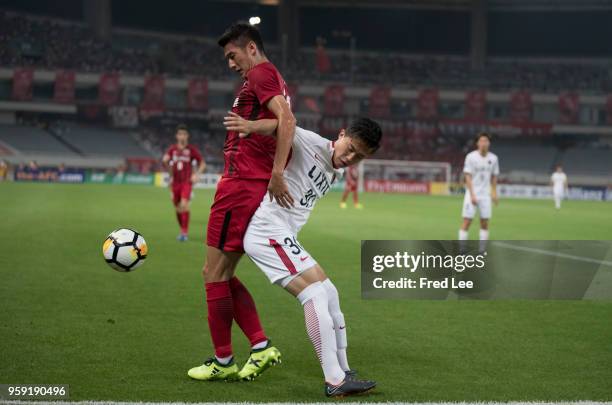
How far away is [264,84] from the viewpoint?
5.39 m

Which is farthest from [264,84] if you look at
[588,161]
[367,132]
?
[588,161]

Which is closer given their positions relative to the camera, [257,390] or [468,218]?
[257,390]

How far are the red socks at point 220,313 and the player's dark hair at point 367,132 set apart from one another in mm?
1450

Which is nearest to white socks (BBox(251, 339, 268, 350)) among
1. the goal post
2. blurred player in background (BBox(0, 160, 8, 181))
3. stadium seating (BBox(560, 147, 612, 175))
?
the goal post

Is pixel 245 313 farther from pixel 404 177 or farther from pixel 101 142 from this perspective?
pixel 101 142

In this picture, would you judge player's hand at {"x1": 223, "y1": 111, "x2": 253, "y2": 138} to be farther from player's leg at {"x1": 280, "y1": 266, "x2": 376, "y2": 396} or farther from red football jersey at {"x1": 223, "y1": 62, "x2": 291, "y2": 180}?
player's leg at {"x1": 280, "y1": 266, "x2": 376, "y2": 396}

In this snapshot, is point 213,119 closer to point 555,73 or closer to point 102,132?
point 102,132

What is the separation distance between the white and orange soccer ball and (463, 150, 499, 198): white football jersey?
9.25 meters

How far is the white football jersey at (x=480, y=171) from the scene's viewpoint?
611 inches

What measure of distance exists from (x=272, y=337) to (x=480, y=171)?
30.1 ft

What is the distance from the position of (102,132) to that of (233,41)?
62.7 meters

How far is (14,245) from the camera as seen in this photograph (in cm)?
1473

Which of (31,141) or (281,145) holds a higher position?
(31,141)

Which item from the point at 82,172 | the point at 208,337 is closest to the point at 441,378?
the point at 208,337
